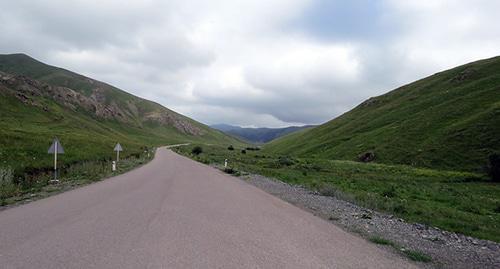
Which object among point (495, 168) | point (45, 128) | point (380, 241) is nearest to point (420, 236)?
point (380, 241)

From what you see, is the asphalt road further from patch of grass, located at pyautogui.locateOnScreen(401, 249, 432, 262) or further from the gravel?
the gravel

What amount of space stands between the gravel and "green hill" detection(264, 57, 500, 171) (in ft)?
110

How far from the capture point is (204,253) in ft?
22.2

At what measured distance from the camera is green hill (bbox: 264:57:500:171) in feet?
154

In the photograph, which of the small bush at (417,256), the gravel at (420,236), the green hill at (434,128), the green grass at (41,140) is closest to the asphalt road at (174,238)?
the small bush at (417,256)

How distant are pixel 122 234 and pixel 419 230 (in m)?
8.66

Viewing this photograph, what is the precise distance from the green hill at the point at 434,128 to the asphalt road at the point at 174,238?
3794cm

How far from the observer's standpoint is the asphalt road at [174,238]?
633cm

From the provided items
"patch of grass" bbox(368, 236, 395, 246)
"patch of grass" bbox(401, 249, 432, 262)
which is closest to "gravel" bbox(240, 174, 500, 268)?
"patch of grass" bbox(401, 249, 432, 262)

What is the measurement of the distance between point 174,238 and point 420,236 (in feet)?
22.4

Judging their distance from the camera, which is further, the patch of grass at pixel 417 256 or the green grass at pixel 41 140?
the green grass at pixel 41 140

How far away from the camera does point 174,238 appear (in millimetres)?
7789

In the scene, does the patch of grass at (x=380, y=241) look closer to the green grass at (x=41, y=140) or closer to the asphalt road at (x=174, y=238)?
the asphalt road at (x=174, y=238)

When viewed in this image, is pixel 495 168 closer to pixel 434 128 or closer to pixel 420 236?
pixel 434 128
